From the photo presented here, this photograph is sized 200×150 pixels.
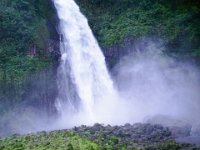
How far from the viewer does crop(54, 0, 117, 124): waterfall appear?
28.9 metres

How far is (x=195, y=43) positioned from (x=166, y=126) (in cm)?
1079

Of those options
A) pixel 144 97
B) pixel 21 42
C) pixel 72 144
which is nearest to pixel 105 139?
pixel 72 144

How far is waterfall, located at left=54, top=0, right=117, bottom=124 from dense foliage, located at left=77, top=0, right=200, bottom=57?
165cm

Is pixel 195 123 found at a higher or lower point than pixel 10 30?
lower

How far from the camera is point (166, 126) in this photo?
74.7 ft

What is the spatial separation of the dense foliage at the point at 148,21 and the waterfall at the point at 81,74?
165 centimetres

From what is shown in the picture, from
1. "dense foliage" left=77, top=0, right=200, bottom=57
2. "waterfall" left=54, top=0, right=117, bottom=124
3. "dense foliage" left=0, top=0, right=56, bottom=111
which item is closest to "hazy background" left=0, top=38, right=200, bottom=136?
"waterfall" left=54, top=0, right=117, bottom=124

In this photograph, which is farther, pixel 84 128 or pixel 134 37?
pixel 134 37

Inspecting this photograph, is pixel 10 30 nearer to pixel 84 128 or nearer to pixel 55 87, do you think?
pixel 55 87

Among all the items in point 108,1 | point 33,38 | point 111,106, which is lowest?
point 111,106

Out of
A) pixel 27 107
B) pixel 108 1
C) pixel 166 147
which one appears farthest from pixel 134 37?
pixel 166 147

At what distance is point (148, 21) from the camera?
3466 cm

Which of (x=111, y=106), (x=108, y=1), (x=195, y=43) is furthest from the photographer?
(x=108, y=1)

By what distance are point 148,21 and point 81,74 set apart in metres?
7.56
